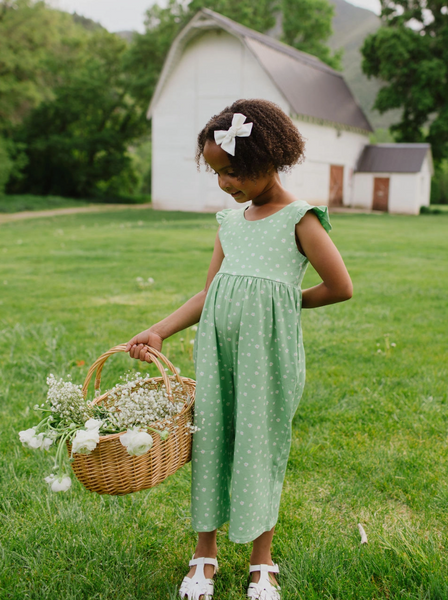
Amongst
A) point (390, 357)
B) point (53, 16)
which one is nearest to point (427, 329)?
point (390, 357)

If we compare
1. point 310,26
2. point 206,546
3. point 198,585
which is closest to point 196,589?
point 198,585

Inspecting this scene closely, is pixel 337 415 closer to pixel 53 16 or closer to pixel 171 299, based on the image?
pixel 171 299

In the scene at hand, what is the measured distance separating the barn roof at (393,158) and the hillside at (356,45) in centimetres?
8603

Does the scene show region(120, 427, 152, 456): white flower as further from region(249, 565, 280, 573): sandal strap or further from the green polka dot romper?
region(249, 565, 280, 573): sandal strap

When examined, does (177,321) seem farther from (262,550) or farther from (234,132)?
(262,550)

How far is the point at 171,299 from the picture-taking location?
576 centimetres

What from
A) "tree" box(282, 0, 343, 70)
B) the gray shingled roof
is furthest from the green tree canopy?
the gray shingled roof

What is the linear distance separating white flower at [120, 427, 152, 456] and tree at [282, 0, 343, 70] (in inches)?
1249

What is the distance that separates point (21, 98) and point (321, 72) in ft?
43.4

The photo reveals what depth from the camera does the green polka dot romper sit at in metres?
1.77

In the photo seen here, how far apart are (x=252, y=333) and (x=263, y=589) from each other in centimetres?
86

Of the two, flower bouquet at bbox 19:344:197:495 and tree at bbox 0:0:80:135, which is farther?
tree at bbox 0:0:80:135

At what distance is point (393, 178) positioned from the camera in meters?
24.3

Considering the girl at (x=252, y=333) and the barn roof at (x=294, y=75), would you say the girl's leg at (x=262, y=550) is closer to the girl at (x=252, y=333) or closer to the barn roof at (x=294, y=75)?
the girl at (x=252, y=333)
